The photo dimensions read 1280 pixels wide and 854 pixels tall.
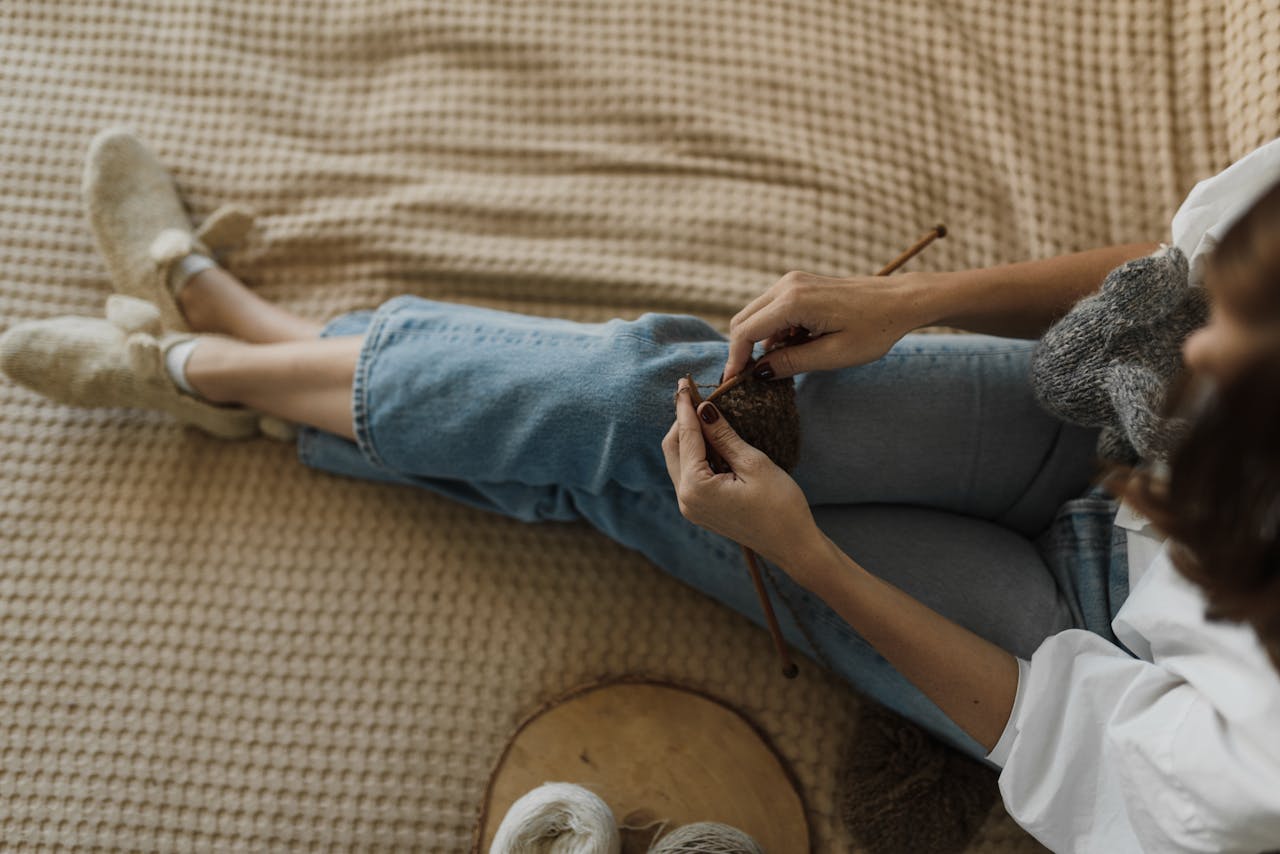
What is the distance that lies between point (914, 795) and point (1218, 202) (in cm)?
54

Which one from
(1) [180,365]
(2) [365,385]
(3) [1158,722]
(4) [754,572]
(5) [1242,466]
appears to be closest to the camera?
(5) [1242,466]

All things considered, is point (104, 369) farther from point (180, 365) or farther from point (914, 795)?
point (914, 795)

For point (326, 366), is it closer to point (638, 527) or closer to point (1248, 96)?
point (638, 527)

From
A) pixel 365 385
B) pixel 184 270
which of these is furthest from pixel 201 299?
pixel 365 385

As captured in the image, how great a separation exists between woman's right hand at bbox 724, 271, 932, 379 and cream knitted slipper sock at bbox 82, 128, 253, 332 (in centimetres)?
63

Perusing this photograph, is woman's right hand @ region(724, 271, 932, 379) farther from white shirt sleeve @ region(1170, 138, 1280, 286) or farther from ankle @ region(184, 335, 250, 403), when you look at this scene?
ankle @ region(184, 335, 250, 403)

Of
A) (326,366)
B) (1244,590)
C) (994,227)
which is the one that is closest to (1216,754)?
(1244,590)

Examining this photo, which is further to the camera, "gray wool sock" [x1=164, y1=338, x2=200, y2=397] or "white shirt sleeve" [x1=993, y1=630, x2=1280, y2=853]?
"gray wool sock" [x1=164, y1=338, x2=200, y2=397]

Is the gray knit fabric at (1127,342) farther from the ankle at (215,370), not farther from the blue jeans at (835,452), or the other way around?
the ankle at (215,370)

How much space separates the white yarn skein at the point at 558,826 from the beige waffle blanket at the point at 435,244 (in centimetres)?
11

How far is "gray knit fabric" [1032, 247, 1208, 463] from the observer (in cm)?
64

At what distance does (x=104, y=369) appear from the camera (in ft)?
3.02

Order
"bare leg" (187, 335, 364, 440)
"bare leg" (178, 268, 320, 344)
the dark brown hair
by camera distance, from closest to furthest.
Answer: the dark brown hair < "bare leg" (187, 335, 364, 440) < "bare leg" (178, 268, 320, 344)

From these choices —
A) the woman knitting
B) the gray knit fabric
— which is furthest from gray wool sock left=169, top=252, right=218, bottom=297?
the gray knit fabric
